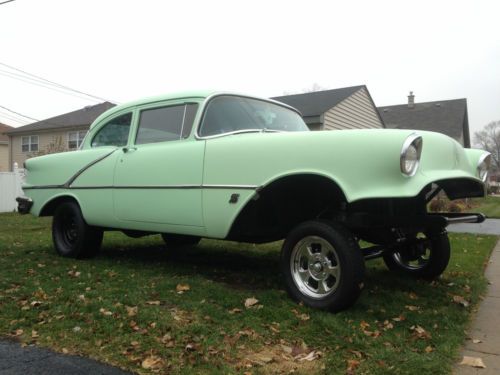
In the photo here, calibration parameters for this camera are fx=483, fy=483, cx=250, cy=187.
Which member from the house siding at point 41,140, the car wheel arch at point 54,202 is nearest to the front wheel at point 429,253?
the car wheel arch at point 54,202

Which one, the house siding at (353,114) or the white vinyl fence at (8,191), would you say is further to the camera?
the house siding at (353,114)

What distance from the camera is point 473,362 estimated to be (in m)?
3.06


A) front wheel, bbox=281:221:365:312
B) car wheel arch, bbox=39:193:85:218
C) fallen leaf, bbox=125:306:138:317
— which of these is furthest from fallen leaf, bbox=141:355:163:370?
car wheel arch, bbox=39:193:85:218

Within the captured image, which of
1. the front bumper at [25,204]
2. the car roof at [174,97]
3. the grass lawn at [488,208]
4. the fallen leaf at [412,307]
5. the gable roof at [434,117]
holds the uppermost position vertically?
the gable roof at [434,117]

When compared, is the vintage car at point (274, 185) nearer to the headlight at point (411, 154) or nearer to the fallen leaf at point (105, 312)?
the headlight at point (411, 154)

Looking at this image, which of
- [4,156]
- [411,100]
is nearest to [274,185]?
[411,100]

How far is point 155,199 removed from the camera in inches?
200

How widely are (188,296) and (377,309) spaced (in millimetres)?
1674

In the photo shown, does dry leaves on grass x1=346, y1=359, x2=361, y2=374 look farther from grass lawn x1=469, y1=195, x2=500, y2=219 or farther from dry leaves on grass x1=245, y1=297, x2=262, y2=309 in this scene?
grass lawn x1=469, y1=195, x2=500, y2=219

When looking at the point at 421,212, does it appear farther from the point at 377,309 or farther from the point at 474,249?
the point at 474,249

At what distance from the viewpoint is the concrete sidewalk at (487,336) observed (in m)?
2.99

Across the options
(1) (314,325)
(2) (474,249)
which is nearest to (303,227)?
(1) (314,325)

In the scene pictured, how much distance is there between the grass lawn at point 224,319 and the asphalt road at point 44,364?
10 centimetres

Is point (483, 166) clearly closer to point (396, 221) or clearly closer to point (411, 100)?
point (396, 221)
